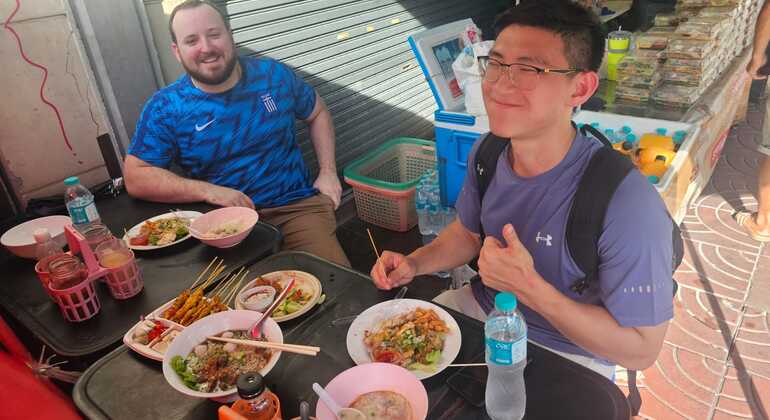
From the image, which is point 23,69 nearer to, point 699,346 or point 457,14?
point 699,346

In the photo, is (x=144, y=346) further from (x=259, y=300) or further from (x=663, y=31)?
(x=663, y=31)

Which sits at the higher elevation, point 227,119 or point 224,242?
point 227,119

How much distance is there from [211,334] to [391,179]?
129 inches

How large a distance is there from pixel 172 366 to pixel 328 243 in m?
1.65

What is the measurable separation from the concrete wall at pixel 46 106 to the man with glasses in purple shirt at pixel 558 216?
2259mm

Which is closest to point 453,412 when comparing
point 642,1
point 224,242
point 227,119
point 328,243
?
point 224,242

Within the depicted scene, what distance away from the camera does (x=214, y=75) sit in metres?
2.93

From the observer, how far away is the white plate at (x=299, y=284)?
1.79 m

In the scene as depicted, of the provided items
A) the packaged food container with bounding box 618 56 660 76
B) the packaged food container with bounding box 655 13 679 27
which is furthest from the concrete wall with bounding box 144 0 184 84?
the packaged food container with bounding box 655 13 679 27

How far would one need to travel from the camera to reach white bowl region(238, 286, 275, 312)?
6.01ft

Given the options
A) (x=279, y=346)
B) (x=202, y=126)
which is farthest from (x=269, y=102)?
(x=279, y=346)

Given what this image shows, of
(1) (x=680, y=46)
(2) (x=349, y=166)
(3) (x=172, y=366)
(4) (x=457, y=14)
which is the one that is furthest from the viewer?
(4) (x=457, y=14)

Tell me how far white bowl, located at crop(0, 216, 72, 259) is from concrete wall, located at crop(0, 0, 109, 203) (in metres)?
0.47

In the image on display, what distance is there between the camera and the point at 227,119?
3039 millimetres
